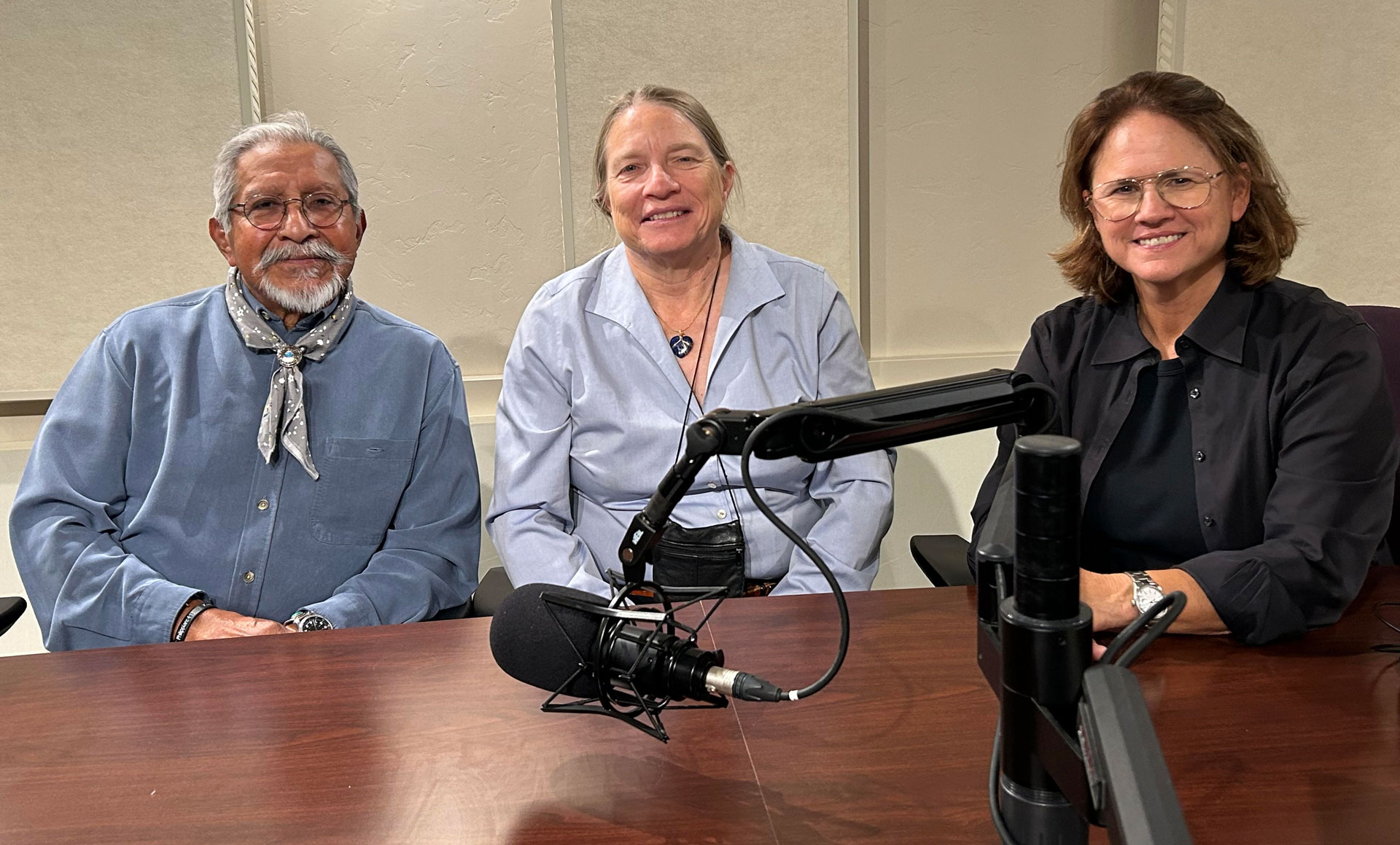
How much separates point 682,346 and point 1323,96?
7.86 feet

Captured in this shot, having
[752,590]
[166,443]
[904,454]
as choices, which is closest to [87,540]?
[166,443]

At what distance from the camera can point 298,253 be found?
2357 millimetres

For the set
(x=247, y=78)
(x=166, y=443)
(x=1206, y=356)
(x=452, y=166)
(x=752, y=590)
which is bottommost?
(x=752, y=590)

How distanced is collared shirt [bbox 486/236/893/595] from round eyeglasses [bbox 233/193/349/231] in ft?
1.64

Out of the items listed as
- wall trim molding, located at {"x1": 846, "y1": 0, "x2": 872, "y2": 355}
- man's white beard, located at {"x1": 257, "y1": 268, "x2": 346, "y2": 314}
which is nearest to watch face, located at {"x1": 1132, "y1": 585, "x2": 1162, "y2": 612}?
man's white beard, located at {"x1": 257, "y1": 268, "x2": 346, "y2": 314}

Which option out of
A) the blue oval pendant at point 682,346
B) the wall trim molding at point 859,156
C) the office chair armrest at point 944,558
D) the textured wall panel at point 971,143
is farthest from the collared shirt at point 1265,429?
the textured wall panel at point 971,143

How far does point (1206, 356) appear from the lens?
74.1 inches

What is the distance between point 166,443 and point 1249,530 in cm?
212

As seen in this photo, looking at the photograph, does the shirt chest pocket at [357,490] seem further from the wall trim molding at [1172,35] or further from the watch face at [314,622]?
the wall trim molding at [1172,35]

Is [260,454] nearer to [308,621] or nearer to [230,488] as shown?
[230,488]

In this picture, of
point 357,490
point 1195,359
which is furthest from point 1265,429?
point 357,490

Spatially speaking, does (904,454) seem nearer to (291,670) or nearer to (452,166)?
(452,166)

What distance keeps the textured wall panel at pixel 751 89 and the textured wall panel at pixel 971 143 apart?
0.63 feet

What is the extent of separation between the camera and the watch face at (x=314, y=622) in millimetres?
2045
